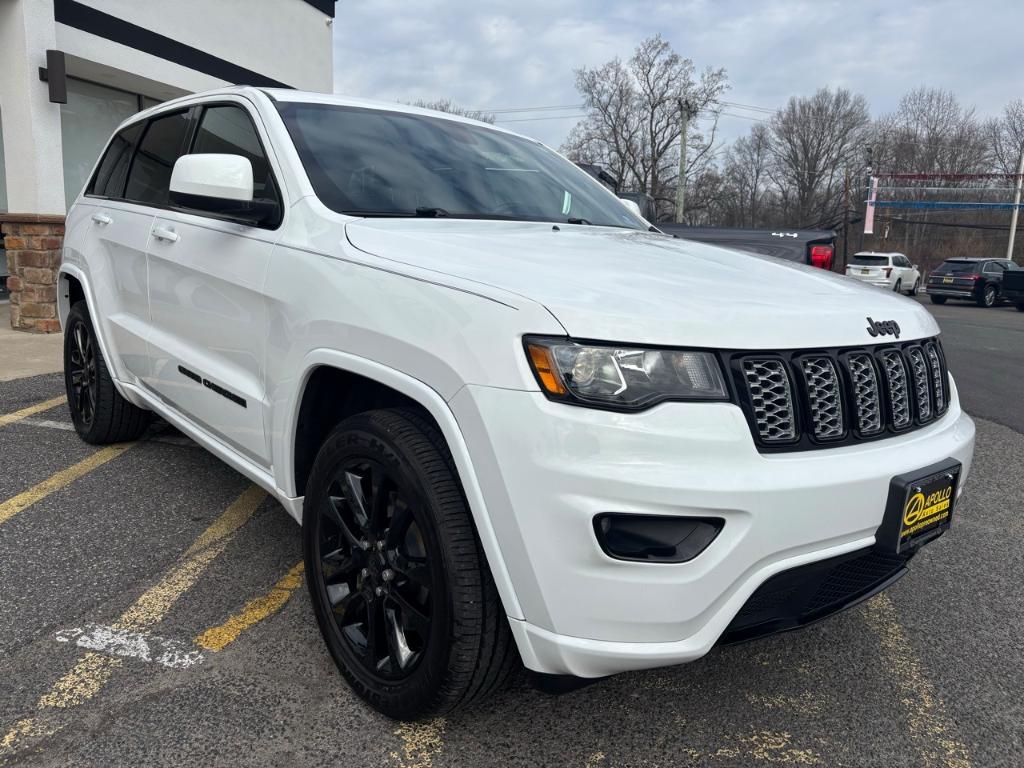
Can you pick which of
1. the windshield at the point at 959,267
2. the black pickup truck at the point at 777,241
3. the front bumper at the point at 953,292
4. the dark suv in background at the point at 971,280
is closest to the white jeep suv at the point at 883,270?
the front bumper at the point at 953,292

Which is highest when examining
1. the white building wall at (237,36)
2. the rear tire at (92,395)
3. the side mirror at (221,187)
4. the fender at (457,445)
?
the white building wall at (237,36)

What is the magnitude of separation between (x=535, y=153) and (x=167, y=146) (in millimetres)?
1683

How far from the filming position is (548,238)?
245 centimetres

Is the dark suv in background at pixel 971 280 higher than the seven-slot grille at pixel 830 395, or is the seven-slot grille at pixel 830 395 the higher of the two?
the seven-slot grille at pixel 830 395

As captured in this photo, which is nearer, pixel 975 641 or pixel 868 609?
pixel 975 641

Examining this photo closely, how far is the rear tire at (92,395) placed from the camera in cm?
402

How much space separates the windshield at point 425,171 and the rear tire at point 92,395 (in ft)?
6.16

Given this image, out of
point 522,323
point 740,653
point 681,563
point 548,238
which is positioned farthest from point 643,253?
point 740,653

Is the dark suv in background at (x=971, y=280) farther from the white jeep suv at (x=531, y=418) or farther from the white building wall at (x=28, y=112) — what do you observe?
the white jeep suv at (x=531, y=418)

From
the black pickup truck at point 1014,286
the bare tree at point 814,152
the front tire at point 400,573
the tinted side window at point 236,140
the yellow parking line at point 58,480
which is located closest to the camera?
the front tire at point 400,573

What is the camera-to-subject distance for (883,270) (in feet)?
87.0

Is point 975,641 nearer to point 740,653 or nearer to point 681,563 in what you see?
point 740,653

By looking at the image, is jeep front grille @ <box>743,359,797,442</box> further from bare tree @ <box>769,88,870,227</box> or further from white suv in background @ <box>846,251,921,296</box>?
bare tree @ <box>769,88,870,227</box>

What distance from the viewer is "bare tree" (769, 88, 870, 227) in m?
59.5
